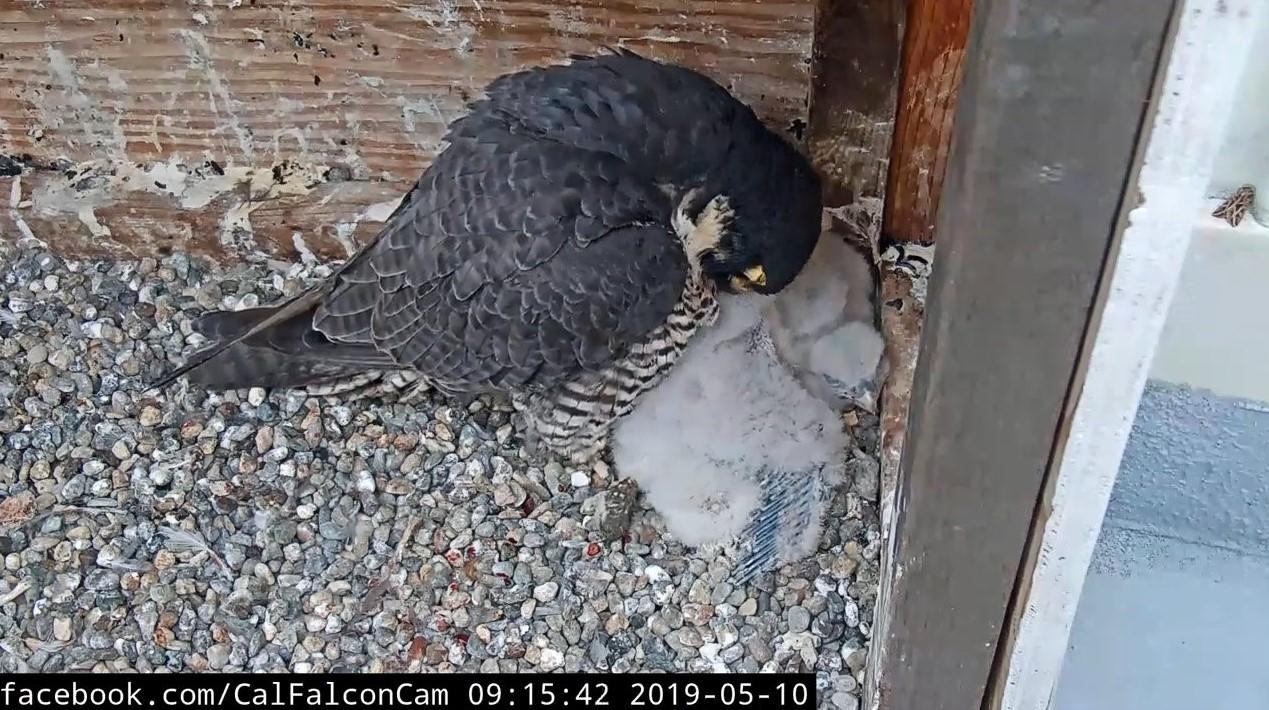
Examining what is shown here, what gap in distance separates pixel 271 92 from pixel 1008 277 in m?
1.67

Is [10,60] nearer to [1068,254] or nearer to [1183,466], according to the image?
[1068,254]

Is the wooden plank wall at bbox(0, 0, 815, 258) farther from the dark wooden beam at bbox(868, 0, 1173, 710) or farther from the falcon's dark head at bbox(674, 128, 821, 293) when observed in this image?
the dark wooden beam at bbox(868, 0, 1173, 710)

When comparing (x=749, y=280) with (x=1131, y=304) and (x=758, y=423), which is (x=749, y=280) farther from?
(x=1131, y=304)

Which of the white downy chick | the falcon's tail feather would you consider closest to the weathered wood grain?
the white downy chick

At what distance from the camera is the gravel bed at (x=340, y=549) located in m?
1.90

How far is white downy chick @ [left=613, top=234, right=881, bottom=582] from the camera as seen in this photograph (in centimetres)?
199

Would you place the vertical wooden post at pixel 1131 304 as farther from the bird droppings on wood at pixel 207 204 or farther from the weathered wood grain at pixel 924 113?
the bird droppings on wood at pixel 207 204

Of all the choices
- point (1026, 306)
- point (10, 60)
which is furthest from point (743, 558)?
point (10, 60)

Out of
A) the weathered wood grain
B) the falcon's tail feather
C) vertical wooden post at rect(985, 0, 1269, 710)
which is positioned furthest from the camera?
the falcon's tail feather

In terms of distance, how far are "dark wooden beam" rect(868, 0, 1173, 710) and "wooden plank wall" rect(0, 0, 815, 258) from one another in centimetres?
97

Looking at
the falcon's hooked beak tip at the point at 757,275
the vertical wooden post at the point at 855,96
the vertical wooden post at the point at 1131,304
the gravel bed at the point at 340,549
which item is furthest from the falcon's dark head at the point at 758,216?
the vertical wooden post at the point at 1131,304

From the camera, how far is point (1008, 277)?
90cm

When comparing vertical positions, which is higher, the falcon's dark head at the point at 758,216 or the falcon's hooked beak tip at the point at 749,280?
the falcon's dark head at the point at 758,216
